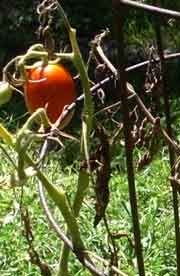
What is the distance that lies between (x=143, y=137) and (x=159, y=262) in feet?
3.56

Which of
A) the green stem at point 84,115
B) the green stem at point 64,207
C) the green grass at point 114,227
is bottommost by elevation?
the green grass at point 114,227

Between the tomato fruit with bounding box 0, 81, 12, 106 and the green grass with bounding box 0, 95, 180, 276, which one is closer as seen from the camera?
the tomato fruit with bounding box 0, 81, 12, 106

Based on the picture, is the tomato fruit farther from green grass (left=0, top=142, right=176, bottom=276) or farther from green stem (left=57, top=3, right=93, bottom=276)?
green grass (left=0, top=142, right=176, bottom=276)

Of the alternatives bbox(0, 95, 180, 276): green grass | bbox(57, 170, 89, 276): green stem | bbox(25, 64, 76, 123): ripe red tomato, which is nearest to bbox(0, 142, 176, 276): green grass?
bbox(0, 95, 180, 276): green grass

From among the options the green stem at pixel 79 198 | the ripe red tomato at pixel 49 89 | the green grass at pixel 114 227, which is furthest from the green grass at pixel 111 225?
the ripe red tomato at pixel 49 89

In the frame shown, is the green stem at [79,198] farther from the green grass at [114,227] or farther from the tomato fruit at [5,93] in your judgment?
the green grass at [114,227]

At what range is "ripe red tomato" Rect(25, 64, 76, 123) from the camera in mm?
1101

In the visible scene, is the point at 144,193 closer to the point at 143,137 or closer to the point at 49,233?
the point at 49,233

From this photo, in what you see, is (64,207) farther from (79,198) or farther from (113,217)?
(113,217)

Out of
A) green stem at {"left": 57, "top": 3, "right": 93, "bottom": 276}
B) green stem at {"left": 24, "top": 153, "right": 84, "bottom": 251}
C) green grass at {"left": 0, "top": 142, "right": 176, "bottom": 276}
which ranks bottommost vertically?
green grass at {"left": 0, "top": 142, "right": 176, "bottom": 276}

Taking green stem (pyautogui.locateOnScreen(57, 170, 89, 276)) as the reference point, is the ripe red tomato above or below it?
above

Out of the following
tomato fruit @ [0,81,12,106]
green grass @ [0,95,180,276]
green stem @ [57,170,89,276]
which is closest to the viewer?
tomato fruit @ [0,81,12,106]

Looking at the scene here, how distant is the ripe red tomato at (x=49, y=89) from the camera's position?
1101 mm

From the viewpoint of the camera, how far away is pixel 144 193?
8.93 ft
